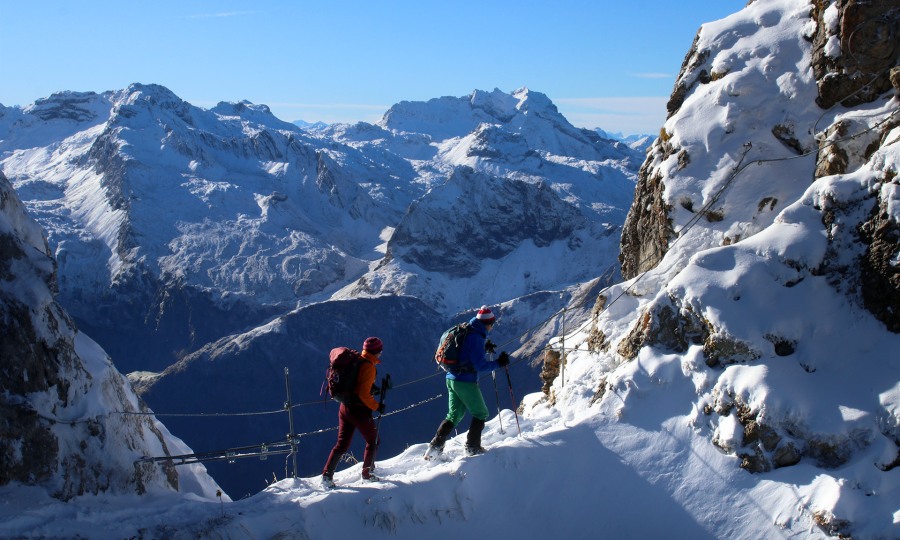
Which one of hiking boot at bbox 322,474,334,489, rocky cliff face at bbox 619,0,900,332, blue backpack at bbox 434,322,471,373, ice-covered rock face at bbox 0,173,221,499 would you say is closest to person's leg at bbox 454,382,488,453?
blue backpack at bbox 434,322,471,373

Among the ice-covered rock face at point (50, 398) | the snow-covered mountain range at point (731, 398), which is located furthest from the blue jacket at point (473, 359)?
the ice-covered rock face at point (50, 398)

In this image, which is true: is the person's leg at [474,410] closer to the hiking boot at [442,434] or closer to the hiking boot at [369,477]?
the hiking boot at [442,434]

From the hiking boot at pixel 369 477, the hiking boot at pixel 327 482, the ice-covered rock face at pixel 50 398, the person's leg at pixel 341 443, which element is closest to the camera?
the ice-covered rock face at pixel 50 398

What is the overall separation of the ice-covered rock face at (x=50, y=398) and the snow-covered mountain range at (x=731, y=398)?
1.51 ft

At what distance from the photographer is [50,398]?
1199 cm

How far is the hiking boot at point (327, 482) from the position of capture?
1280 cm

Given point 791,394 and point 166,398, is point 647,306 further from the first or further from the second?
point 166,398

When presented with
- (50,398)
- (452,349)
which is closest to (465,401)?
(452,349)

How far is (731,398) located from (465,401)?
415 cm

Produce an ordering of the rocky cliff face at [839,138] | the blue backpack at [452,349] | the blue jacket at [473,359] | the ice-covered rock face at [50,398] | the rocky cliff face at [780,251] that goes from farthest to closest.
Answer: the blue backpack at [452,349]
the blue jacket at [473,359]
the rocky cliff face at [839,138]
the rocky cliff face at [780,251]
the ice-covered rock face at [50,398]

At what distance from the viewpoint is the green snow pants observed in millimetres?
13219

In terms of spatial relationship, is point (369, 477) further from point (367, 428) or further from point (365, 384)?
point (365, 384)

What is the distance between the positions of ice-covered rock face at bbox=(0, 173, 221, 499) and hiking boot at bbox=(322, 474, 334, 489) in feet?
9.09

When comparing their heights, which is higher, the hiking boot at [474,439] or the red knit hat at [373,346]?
the red knit hat at [373,346]
